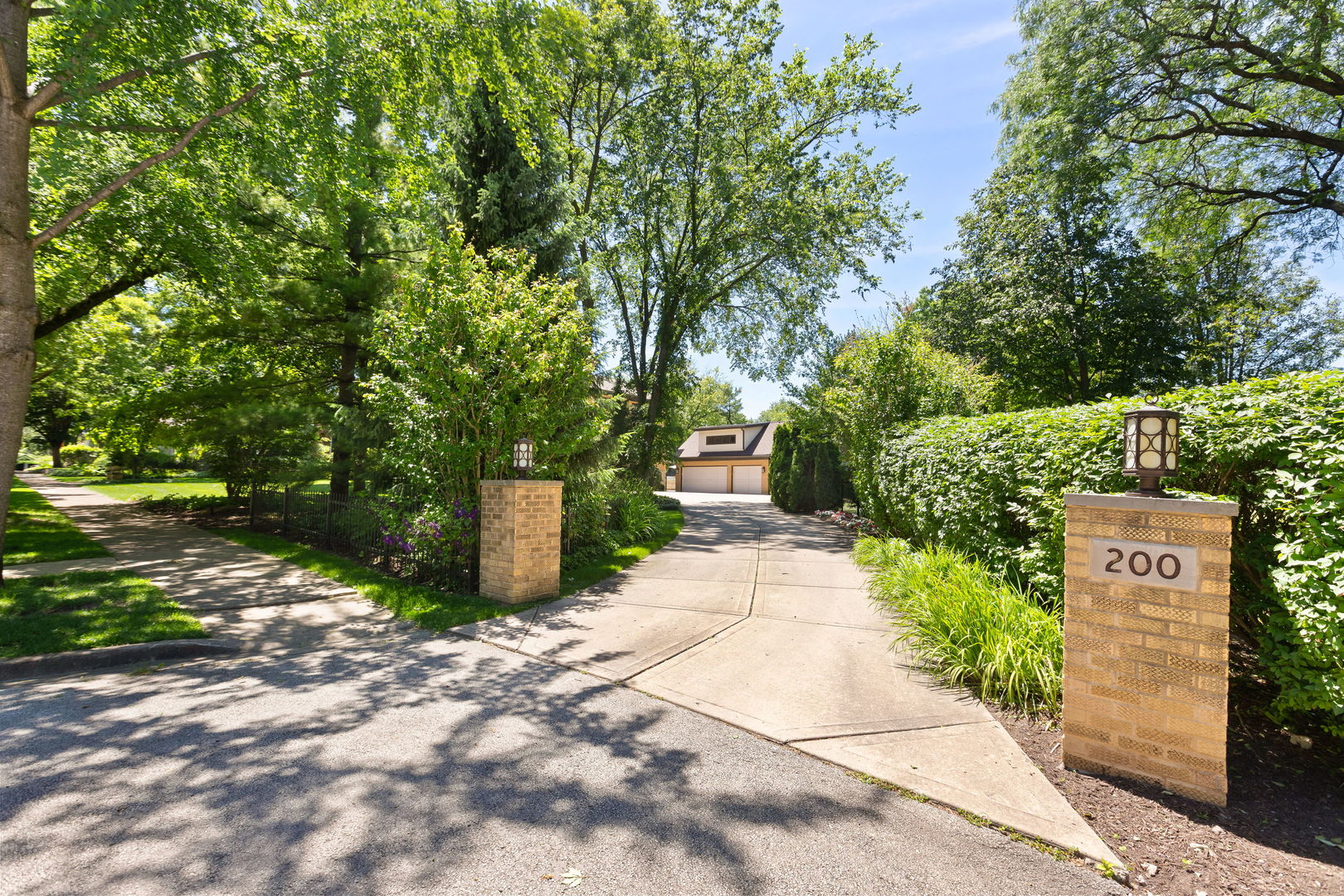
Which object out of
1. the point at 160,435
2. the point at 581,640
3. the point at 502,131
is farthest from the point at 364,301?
the point at 581,640

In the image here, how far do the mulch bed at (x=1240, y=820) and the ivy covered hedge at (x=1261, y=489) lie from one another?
10.5 inches

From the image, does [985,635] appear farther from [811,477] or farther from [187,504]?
[187,504]

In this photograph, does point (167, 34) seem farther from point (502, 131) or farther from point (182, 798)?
point (182, 798)

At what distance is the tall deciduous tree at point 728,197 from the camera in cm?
1525

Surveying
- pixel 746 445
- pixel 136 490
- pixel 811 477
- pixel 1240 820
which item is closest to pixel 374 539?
pixel 1240 820

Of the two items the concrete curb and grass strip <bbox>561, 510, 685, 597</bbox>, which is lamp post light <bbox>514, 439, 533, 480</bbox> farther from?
the concrete curb

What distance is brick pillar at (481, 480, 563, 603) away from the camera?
5.83 metres

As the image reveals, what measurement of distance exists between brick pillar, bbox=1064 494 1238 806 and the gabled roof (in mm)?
29288

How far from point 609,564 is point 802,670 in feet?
14.9

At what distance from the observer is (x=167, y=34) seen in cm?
602

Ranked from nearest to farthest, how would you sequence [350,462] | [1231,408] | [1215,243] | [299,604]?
[1231,408] < [299,604] < [350,462] < [1215,243]

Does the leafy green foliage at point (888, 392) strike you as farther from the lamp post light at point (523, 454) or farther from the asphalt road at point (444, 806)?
the asphalt road at point (444, 806)

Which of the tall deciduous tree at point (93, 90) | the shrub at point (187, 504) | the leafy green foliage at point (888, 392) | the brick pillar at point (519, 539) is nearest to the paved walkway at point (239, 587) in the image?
the brick pillar at point (519, 539)

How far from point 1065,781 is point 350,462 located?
10.8 m
